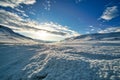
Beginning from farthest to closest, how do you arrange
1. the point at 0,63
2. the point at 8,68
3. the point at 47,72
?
the point at 0,63 < the point at 8,68 < the point at 47,72

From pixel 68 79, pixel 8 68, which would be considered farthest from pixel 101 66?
pixel 8 68

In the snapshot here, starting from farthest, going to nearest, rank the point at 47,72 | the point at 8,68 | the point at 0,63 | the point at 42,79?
the point at 0,63, the point at 8,68, the point at 47,72, the point at 42,79

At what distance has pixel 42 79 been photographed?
17281 millimetres

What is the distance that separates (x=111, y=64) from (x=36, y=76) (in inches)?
371

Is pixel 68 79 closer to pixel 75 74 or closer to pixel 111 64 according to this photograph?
pixel 75 74

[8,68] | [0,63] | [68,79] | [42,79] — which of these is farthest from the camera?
[0,63]

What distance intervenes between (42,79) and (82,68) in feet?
16.3

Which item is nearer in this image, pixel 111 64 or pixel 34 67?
pixel 111 64

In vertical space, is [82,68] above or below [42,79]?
above

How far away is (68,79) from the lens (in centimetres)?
1574

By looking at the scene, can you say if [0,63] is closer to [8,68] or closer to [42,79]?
[8,68]

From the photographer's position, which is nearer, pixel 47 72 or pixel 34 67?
pixel 47 72

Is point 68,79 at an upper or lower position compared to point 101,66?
lower

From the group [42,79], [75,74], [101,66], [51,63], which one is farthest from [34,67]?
[101,66]
